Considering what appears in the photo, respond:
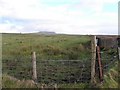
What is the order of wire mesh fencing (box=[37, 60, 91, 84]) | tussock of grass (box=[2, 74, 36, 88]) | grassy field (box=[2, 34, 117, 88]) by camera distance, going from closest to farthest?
tussock of grass (box=[2, 74, 36, 88]) → grassy field (box=[2, 34, 117, 88]) → wire mesh fencing (box=[37, 60, 91, 84])

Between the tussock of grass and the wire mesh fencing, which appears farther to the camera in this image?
the wire mesh fencing

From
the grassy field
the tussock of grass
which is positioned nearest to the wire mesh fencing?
the grassy field

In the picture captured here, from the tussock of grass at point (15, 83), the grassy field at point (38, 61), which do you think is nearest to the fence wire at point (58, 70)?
the grassy field at point (38, 61)

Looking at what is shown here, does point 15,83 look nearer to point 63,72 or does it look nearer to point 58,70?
point 63,72

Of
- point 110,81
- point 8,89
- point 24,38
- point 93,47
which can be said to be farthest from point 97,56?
point 24,38

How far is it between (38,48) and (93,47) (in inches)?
320

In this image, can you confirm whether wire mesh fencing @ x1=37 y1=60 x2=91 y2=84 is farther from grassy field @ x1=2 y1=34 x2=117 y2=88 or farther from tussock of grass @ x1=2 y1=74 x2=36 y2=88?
tussock of grass @ x1=2 y1=74 x2=36 y2=88

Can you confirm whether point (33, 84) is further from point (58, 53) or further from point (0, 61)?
point (58, 53)

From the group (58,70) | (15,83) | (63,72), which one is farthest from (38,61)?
(15,83)

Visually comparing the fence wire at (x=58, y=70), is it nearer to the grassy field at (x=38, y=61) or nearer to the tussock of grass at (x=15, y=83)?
the grassy field at (x=38, y=61)

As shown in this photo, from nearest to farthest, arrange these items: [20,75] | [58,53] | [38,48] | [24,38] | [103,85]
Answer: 1. [103,85]
2. [20,75]
3. [58,53]
4. [38,48]
5. [24,38]

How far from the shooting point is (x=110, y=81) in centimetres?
828

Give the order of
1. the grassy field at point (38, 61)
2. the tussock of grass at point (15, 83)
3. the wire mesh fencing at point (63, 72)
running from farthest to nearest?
the wire mesh fencing at point (63, 72)
the grassy field at point (38, 61)
the tussock of grass at point (15, 83)

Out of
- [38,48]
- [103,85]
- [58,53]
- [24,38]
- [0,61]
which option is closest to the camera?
[103,85]
